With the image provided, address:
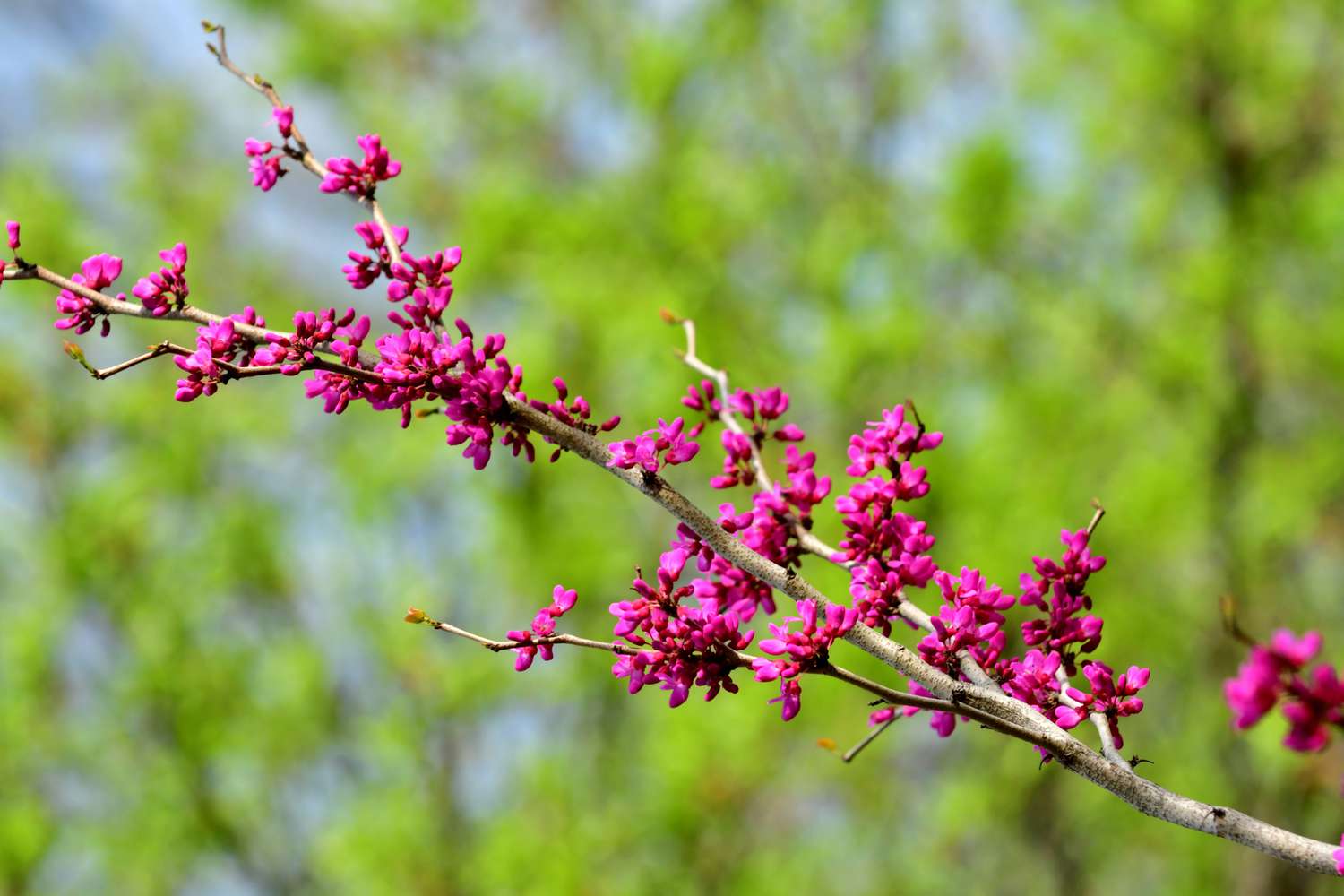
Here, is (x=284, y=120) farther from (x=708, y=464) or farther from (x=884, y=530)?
(x=708, y=464)

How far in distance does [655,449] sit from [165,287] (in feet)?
3.03

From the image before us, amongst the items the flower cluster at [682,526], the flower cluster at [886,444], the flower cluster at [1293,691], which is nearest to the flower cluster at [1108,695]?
the flower cluster at [682,526]

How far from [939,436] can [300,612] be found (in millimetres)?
10738

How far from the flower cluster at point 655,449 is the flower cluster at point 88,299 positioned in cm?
94

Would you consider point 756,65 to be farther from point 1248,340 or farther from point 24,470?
point 24,470

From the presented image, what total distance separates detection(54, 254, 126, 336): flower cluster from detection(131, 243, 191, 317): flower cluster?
0.06 metres

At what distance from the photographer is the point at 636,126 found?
10.1 m

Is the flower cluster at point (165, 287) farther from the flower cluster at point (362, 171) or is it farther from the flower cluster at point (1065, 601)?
the flower cluster at point (1065, 601)

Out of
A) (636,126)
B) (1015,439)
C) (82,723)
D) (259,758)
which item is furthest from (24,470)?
(1015,439)

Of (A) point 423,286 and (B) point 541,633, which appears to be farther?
(A) point 423,286

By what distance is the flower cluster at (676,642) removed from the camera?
1803 mm

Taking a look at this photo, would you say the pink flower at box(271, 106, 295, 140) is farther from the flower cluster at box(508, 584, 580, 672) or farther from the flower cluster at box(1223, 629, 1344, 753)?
the flower cluster at box(1223, 629, 1344, 753)

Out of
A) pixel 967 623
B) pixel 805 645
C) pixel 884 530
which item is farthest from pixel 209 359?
pixel 967 623

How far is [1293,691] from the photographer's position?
3.90 ft
